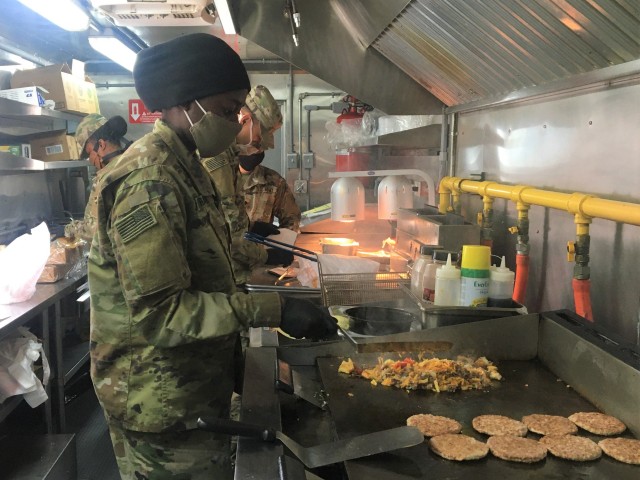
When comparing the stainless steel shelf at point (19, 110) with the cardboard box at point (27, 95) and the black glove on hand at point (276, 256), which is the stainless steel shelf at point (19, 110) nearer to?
the cardboard box at point (27, 95)

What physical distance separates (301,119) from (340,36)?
9.48ft

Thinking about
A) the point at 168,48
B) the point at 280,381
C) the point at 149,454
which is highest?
the point at 168,48

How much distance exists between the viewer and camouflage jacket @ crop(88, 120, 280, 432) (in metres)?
1.37

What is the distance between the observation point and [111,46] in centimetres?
438

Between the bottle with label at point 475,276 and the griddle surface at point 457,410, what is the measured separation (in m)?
0.20

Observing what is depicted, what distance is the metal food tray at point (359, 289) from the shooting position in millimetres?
2174

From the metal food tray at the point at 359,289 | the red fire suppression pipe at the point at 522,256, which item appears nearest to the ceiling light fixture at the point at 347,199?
the metal food tray at the point at 359,289

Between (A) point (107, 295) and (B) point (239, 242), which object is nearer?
(A) point (107, 295)

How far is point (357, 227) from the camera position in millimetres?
4320

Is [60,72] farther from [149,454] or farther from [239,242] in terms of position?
[149,454]

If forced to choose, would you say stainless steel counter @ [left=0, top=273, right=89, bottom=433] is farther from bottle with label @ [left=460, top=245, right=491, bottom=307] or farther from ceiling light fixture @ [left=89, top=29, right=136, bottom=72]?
bottle with label @ [left=460, top=245, right=491, bottom=307]

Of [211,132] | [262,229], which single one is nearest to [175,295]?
[211,132]

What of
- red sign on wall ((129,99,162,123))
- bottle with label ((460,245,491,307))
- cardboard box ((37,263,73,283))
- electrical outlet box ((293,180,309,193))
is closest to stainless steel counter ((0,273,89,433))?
cardboard box ((37,263,73,283))

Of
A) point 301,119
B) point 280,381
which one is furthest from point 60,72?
point 280,381
